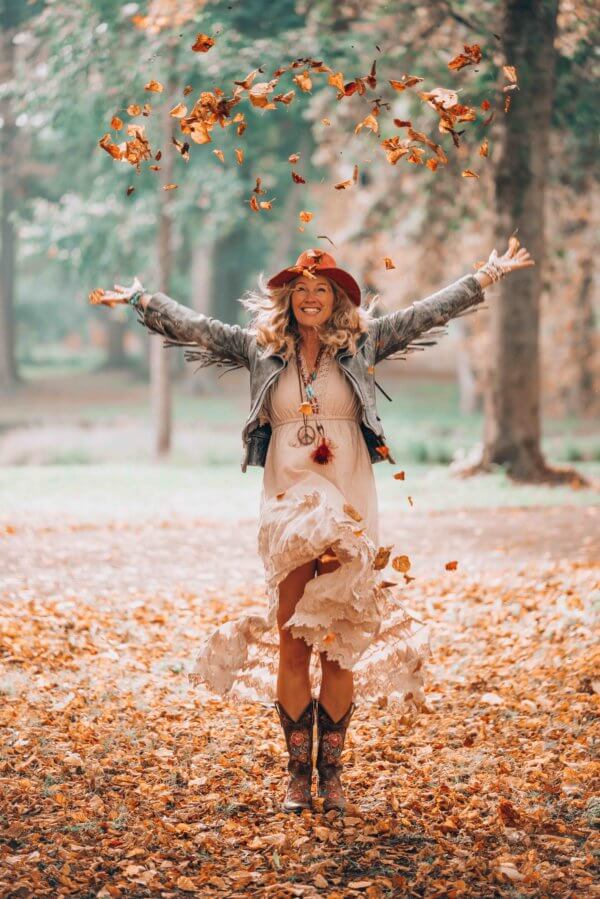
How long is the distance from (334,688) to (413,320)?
1568 mm

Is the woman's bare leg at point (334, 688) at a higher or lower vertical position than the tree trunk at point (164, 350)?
lower

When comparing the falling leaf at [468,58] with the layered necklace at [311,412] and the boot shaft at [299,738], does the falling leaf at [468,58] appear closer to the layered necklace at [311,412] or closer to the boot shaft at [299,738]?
the layered necklace at [311,412]

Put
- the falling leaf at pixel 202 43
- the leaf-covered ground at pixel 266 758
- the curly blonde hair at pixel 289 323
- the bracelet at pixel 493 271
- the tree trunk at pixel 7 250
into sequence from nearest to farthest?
the leaf-covered ground at pixel 266 758 → the falling leaf at pixel 202 43 → the curly blonde hair at pixel 289 323 → the bracelet at pixel 493 271 → the tree trunk at pixel 7 250

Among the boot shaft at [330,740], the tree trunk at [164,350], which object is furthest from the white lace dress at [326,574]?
the tree trunk at [164,350]

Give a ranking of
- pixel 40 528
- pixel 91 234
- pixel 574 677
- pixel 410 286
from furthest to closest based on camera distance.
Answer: pixel 91 234, pixel 410 286, pixel 40 528, pixel 574 677

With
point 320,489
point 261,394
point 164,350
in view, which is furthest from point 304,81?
point 164,350

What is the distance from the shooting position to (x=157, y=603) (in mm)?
8367

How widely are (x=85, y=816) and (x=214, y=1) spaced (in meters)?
15.4

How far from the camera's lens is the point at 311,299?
452 cm

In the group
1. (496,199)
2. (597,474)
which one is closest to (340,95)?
(496,199)

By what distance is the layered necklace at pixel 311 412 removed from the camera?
175 inches

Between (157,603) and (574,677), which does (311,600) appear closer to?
(574,677)

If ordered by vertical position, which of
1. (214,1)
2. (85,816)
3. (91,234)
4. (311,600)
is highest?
(214,1)

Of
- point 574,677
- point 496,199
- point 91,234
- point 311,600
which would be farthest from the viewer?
point 91,234
